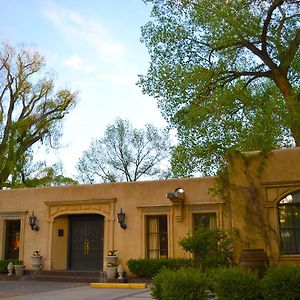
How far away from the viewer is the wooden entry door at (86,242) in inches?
688

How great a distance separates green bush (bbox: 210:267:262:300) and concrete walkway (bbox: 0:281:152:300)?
3744mm

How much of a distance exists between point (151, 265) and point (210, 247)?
358 cm

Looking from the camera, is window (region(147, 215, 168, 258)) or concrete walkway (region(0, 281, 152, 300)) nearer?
concrete walkway (region(0, 281, 152, 300))

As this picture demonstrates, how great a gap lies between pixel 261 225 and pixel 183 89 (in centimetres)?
608

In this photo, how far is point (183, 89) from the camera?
15914mm

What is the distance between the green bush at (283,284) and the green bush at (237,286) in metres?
0.19

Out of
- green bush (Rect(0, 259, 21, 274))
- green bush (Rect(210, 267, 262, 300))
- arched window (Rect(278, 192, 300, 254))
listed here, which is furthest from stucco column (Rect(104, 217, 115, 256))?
green bush (Rect(210, 267, 262, 300))

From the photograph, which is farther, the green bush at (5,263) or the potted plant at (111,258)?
the green bush at (5,263)

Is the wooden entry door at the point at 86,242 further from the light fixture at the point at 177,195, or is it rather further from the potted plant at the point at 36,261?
the light fixture at the point at 177,195

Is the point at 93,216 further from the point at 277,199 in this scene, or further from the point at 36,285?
the point at 277,199

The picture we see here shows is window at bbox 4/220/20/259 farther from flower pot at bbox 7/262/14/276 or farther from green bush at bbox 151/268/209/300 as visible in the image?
green bush at bbox 151/268/209/300

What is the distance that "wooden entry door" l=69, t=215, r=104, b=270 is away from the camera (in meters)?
17.5

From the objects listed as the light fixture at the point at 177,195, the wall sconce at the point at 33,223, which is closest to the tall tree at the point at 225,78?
the light fixture at the point at 177,195

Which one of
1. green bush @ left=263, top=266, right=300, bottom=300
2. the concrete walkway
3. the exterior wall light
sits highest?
the exterior wall light
